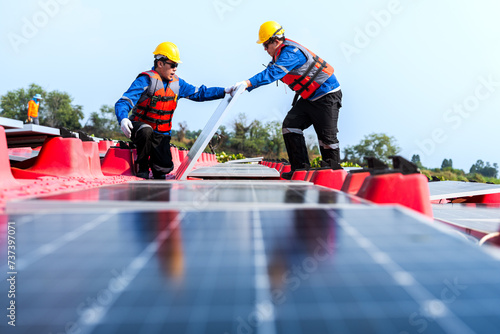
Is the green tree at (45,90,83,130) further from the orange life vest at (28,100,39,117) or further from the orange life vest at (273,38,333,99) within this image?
the orange life vest at (273,38,333,99)

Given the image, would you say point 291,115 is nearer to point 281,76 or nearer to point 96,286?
point 281,76

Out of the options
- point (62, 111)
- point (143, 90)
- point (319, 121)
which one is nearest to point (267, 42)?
point (319, 121)

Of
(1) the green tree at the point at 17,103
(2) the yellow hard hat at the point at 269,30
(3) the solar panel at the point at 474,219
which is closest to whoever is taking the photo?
(3) the solar panel at the point at 474,219

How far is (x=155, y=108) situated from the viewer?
5.47 meters

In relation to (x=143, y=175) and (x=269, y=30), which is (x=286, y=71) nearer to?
(x=269, y=30)

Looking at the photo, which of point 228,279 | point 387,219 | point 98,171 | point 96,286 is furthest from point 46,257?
point 98,171

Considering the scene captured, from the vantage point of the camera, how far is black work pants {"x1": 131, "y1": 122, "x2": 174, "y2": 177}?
199 inches

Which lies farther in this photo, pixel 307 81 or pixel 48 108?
pixel 48 108

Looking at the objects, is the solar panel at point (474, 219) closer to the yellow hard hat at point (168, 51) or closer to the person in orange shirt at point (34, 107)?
the yellow hard hat at point (168, 51)

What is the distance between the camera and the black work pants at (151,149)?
505 cm

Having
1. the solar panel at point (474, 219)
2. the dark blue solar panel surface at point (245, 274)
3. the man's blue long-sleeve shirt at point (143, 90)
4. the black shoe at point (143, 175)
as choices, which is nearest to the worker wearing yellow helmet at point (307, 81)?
→ the man's blue long-sleeve shirt at point (143, 90)

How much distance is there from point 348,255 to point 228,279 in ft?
1.38

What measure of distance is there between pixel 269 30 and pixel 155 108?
213cm

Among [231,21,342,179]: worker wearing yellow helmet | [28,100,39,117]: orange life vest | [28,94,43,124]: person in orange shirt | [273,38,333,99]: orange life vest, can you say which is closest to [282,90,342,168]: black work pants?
[231,21,342,179]: worker wearing yellow helmet
